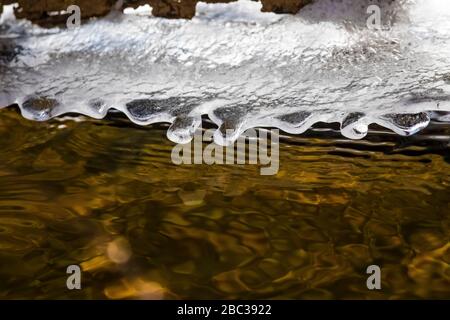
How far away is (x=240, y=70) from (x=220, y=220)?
0.52 meters

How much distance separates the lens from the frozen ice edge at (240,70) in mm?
1392

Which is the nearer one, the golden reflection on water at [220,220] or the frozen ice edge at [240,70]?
the golden reflection on water at [220,220]

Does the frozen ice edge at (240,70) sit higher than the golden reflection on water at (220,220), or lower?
higher

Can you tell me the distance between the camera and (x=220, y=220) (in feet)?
3.72

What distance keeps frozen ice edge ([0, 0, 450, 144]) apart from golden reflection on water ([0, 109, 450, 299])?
8 centimetres

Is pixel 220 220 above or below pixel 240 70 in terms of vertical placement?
below

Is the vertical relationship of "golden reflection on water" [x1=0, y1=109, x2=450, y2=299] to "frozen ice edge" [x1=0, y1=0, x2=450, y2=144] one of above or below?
below

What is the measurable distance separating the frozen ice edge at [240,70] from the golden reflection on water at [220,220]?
0.08 metres

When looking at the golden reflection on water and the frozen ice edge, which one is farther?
the frozen ice edge

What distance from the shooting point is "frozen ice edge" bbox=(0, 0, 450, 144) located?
54.8 inches

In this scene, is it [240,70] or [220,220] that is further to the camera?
[240,70]
